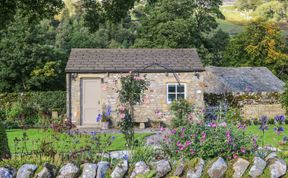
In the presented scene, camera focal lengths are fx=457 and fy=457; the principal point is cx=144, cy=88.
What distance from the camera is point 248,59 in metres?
44.8

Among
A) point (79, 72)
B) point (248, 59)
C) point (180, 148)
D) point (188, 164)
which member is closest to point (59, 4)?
point (180, 148)

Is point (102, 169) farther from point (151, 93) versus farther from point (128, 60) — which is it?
point (128, 60)

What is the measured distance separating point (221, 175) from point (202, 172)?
334 millimetres

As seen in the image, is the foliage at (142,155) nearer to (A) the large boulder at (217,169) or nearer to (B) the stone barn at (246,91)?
(A) the large boulder at (217,169)

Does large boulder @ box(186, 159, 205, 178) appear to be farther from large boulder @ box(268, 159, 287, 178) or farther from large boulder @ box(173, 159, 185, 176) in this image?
large boulder @ box(268, 159, 287, 178)

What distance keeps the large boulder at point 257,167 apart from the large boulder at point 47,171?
135 inches

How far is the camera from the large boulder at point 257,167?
778 centimetres

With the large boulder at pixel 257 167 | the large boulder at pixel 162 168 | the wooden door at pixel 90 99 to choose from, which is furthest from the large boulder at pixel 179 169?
the wooden door at pixel 90 99

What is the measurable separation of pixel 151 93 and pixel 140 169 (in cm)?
1663

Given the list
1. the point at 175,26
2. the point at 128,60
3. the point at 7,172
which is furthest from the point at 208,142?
the point at 175,26

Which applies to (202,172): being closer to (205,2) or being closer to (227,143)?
(227,143)

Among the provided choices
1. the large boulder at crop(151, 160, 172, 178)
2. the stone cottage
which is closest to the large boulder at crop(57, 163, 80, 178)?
the large boulder at crop(151, 160, 172, 178)

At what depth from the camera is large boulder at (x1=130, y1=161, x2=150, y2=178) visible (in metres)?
8.05

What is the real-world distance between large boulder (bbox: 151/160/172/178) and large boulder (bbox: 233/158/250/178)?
1.14 m
